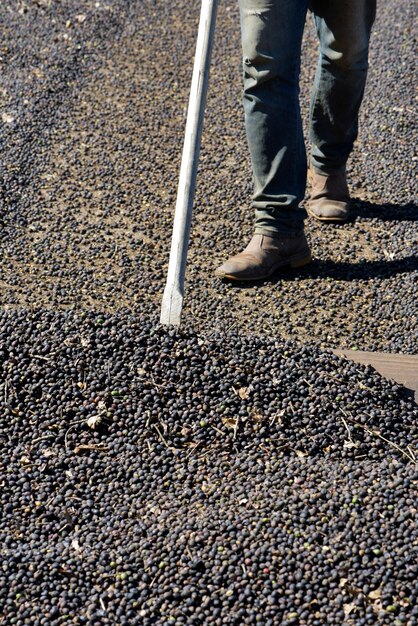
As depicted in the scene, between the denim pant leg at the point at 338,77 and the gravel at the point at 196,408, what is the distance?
471mm

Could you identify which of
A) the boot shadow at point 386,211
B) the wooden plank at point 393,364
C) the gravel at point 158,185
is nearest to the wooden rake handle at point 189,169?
the gravel at point 158,185

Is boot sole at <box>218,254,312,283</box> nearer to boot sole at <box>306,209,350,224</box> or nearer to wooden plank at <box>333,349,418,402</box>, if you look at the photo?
boot sole at <box>306,209,350,224</box>

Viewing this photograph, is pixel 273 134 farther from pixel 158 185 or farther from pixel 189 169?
pixel 158 185

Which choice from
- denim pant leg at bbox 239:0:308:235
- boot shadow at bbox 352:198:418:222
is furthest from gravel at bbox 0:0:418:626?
denim pant leg at bbox 239:0:308:235

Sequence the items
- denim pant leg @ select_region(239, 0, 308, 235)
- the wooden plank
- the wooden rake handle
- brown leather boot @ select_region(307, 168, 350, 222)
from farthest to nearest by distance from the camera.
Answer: brown leather boot @ select_region(307, 168, 350, 222)
denim pant leg @ select_region(239, 0, 308, 235)
the wooden rake handle
the wooden plank

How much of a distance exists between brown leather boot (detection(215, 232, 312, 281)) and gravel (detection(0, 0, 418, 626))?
79 millimetres

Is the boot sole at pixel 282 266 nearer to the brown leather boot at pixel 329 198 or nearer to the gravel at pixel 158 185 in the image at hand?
the gravel at pixel 158 185

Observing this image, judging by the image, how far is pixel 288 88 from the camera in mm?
3830

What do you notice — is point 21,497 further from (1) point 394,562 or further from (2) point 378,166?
(2) point 378,166

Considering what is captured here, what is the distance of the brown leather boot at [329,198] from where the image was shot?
4.70 meters

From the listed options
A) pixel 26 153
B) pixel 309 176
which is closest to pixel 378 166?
pixel 309 176

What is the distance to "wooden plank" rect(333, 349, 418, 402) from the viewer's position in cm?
334

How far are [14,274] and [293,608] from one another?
98.1 inches

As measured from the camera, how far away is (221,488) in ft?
9.44
